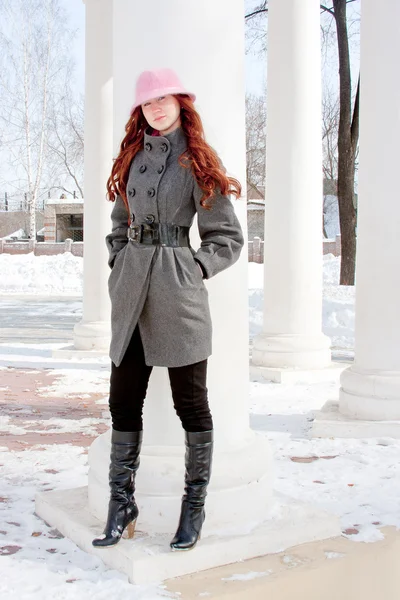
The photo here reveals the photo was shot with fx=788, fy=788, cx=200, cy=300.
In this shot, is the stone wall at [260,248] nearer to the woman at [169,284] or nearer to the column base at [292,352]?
the column base at [292,352]

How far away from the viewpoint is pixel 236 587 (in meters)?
4.94

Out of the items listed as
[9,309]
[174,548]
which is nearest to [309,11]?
[174,548]

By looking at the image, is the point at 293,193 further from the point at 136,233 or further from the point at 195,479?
the point at 195,479

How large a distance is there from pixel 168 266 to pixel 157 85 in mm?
1233

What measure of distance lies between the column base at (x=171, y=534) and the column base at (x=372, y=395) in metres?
3.73

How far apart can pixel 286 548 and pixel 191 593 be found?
978 millimetres

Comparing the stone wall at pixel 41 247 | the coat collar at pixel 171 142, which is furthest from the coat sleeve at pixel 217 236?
the stone wall at pixel 41 247

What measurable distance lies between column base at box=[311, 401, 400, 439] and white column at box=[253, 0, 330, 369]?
447 centimetres

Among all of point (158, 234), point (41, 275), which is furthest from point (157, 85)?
point (41, 275)

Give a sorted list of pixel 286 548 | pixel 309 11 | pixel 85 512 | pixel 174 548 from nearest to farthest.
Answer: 1. pixel 174 548
2. pixel 286 548
3. pixel 85 512
4. pixel 309 11

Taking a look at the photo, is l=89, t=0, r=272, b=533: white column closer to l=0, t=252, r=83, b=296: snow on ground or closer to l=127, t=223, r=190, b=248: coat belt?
l=127, t=223, r=190, b=248: coat belt

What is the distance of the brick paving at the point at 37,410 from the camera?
938 cm

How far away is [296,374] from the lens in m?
13.9

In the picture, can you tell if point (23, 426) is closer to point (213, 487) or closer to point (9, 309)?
point (213, 487)
